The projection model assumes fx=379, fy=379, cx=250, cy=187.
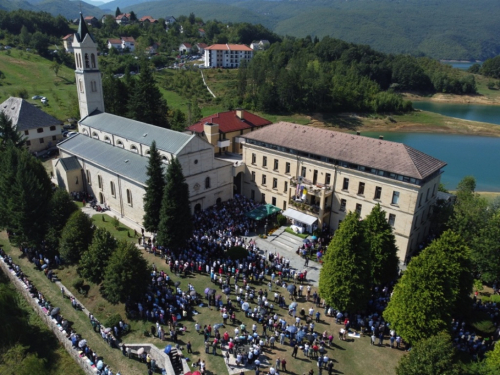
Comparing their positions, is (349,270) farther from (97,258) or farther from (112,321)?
(97,258)

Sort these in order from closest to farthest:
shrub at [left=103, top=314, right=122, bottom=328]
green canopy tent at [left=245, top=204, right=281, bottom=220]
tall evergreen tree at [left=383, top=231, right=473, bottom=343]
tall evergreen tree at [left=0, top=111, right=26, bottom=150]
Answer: tall evergreen tree at [left=383, top=231, right=473, bottom=343]
shrub at [left=103, top=314, right=122, bottom=328]
green canopy tent at [left=245, top=204, right=281, bottom=220]
tall evergreen tree at [left=0, top=111, right=26, bottom=150]

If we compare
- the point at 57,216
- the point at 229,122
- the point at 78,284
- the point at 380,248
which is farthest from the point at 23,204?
the point at 380,248

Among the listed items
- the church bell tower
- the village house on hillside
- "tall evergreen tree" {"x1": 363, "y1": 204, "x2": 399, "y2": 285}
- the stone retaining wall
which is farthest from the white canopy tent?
the village house on hillside

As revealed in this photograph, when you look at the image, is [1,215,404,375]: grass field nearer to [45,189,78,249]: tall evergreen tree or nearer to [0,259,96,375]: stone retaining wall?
[0,259,96,375]: stone retaining wall

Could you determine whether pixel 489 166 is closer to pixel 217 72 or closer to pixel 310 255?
pixel 310 255

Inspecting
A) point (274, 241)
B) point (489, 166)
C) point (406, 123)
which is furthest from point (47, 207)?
point (406, 123)

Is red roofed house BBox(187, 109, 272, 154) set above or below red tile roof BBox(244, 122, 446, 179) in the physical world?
below

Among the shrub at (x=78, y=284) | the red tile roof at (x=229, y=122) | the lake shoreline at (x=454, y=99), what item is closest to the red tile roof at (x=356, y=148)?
the red tile roof at (x=229, y=122)
